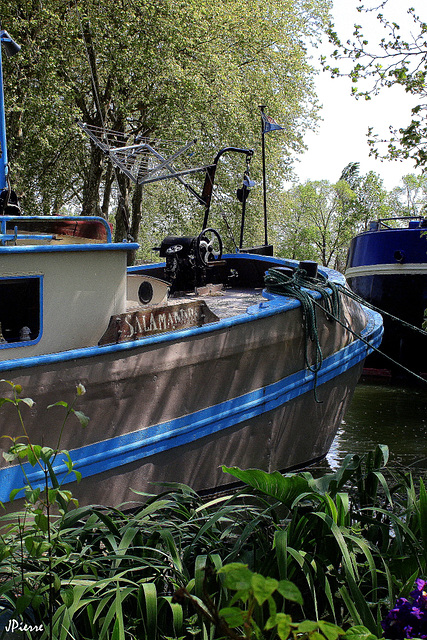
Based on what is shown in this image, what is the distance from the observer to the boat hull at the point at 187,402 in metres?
4.48

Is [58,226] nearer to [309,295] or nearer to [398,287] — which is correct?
[309,295]

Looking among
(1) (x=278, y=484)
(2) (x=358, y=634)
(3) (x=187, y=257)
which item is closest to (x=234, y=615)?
(2) (x=358, y=634)

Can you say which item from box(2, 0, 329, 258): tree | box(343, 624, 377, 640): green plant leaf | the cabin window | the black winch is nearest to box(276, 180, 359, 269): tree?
box(2, 0, 329, 258): tree

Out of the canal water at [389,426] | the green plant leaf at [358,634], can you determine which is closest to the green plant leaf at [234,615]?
→ the green plant leaf at [358,634]

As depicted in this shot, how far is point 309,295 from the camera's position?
6.52m


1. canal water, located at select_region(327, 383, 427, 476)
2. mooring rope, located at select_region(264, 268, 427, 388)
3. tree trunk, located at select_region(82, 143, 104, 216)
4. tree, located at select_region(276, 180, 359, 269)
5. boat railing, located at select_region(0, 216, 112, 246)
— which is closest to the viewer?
boat railing, located at select_region(0, 216, 112, 246)

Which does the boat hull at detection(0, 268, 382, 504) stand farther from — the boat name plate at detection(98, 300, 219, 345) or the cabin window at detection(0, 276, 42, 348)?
the cabin window at detection(0, 276, 42, 348)

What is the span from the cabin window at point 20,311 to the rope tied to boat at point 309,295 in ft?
8.83

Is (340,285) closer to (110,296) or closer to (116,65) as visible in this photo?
(110,296)

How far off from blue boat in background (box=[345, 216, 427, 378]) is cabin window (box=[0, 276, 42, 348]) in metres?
10.4

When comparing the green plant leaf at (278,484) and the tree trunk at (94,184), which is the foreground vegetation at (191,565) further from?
the tree trunk at (94,184)

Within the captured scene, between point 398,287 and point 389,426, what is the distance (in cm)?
494

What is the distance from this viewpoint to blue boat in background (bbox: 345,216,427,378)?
13922 mm

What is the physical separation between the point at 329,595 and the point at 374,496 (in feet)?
3.59
